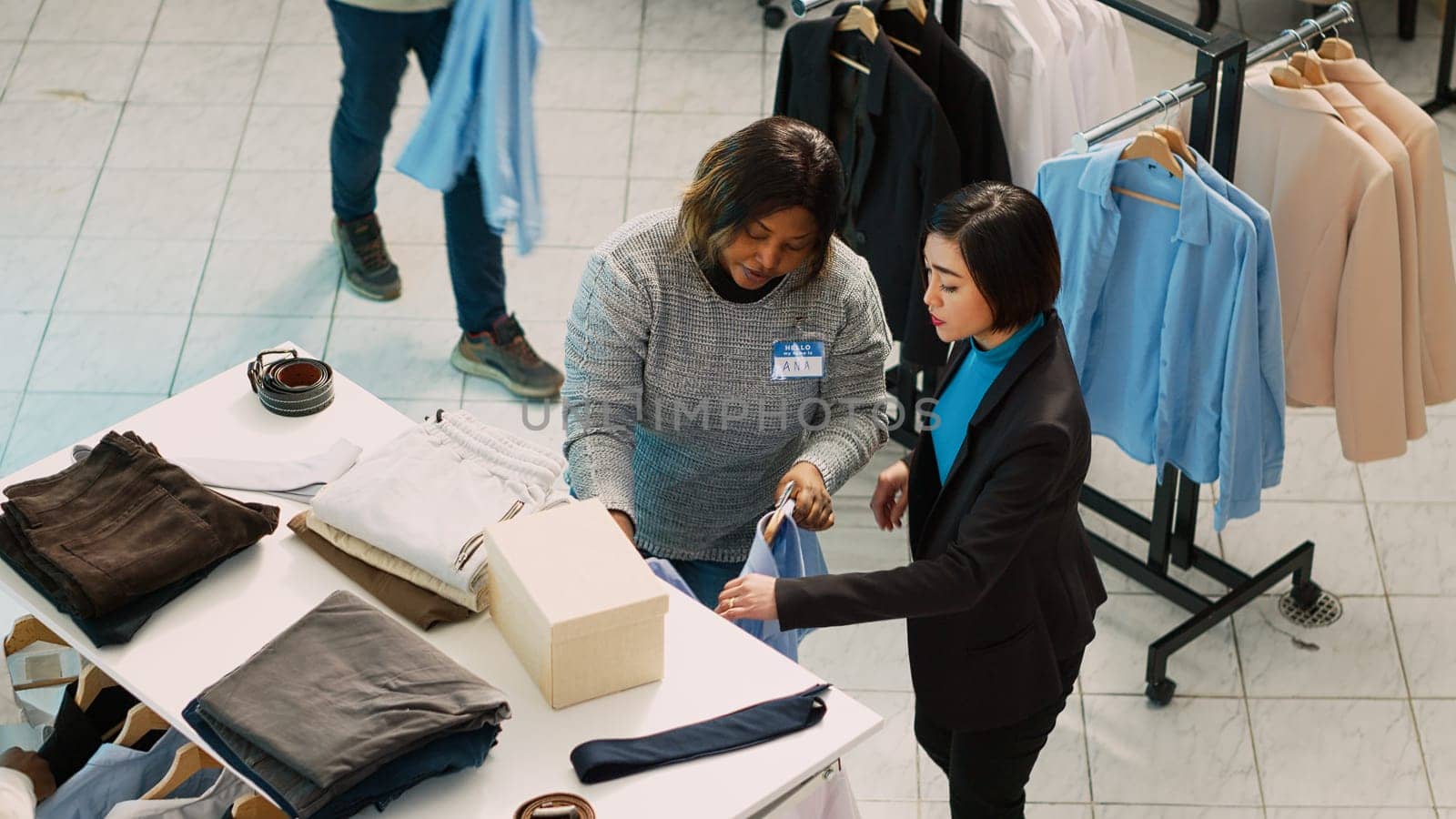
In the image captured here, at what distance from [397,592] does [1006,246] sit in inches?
42.7

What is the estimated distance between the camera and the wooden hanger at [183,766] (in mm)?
2508

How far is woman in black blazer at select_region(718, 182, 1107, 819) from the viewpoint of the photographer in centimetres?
254

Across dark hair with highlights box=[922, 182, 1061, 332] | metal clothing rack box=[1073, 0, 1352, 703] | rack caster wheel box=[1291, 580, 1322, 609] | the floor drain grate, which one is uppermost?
dark hair with highlights box=[922, 182, 1061, 332]

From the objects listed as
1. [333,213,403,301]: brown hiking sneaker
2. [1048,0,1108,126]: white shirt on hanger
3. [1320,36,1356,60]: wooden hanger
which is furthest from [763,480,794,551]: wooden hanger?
[333,213,403,301]: brown hiking sneaker

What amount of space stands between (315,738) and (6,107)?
435cm

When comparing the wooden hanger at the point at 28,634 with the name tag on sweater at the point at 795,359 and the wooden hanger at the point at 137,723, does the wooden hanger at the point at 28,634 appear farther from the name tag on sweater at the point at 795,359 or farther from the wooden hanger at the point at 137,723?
the name tag on sweater at the point at 795,359

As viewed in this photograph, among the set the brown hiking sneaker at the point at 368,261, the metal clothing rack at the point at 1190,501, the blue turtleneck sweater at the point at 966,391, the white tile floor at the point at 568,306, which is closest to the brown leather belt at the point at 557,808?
the blue turtleneck sweater at the point at 966,391

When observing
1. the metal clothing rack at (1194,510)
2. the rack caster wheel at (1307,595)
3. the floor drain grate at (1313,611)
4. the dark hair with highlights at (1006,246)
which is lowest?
the floor drain grate at (1313,611)

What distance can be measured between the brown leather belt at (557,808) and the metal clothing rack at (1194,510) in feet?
5.71

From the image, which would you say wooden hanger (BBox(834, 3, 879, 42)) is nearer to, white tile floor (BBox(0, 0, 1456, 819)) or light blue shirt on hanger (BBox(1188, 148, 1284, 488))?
light blue shirt on hanger (BBox(1188, 148, 1284, 488))

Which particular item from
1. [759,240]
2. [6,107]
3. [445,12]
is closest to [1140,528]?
[759,240]

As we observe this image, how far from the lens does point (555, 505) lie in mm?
2631

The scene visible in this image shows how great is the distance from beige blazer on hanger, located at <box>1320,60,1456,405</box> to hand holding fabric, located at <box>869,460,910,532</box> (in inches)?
53.0

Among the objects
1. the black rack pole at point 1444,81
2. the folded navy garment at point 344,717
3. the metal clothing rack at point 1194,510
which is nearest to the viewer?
the folded navy garment at point 344,717
